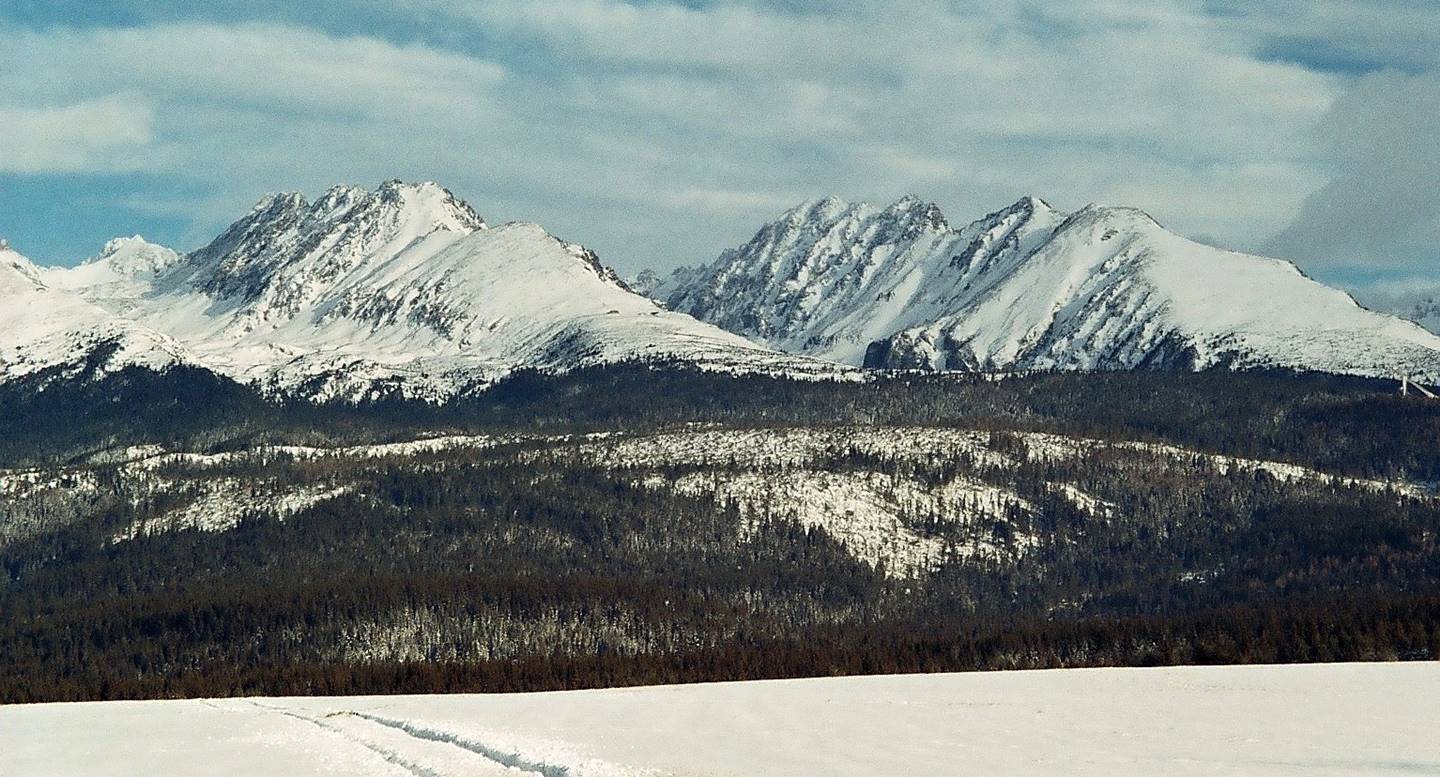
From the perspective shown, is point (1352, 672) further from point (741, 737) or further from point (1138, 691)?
point (741, 737)

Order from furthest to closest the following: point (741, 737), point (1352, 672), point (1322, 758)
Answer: point (1352, 672) → point (741, 737) → point (1322, 758)

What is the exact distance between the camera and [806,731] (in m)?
87.0

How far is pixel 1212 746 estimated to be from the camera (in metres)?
78.1

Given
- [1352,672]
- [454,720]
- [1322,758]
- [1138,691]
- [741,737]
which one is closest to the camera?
[1322,758]

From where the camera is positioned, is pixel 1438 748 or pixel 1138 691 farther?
pixel 1138 691

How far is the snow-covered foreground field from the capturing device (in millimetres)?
73875

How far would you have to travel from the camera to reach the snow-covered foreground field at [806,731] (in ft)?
242

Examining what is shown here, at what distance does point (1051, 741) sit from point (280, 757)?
3659 centimetres

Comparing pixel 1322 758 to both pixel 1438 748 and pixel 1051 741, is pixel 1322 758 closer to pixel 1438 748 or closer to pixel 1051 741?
pixel 1438 748

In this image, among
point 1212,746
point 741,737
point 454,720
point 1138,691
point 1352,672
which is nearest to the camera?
point 1212,746

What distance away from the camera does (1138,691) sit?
108 m

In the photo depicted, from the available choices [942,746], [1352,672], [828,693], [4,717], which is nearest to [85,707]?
[4,717]

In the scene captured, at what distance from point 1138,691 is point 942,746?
3283 centimetres

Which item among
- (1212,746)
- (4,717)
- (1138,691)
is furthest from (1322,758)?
(4,717)
